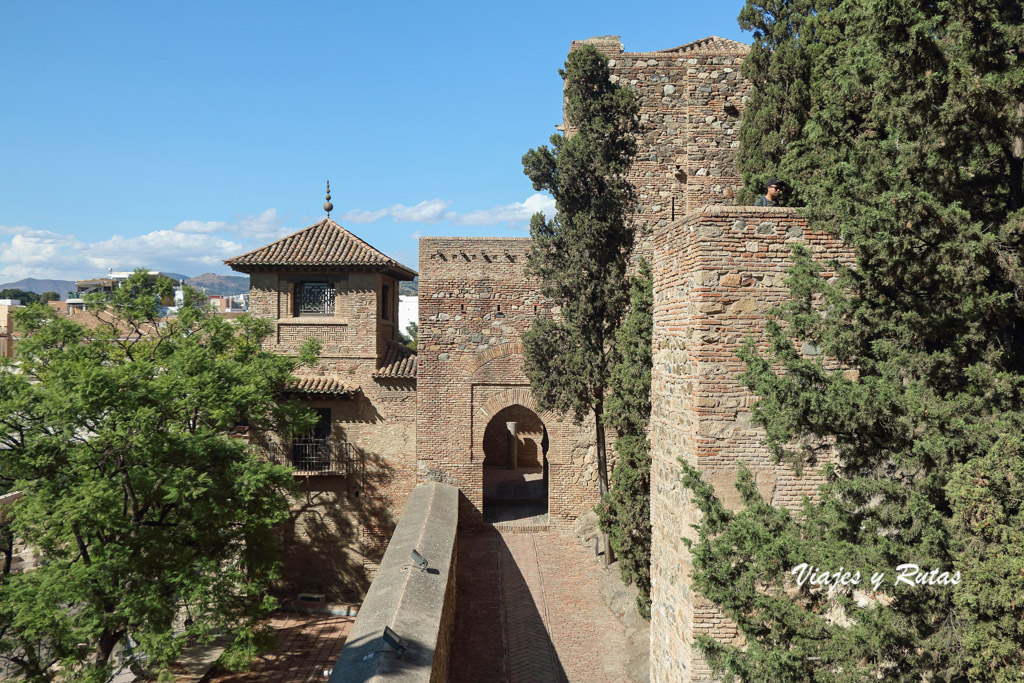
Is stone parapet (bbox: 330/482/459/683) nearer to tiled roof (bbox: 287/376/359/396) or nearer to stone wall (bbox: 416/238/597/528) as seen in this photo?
stone wall (bbox: 416/238/597/528)

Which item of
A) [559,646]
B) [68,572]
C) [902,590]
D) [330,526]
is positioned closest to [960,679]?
[902,590]

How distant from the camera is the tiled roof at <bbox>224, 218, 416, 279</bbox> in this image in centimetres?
1781

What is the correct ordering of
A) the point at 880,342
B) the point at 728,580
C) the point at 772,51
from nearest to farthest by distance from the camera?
the point at 880,342
the point at 728,580
the point at 772,51

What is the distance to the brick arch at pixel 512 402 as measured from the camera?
17062 mm

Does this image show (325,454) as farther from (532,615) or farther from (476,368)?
(532,615)

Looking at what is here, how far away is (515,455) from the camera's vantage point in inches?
1032

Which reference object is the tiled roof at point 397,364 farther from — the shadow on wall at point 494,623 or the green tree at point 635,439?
the green tree at point 635,439

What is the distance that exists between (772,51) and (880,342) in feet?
29.4

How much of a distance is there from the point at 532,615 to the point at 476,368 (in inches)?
239

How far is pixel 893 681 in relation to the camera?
4.89 m

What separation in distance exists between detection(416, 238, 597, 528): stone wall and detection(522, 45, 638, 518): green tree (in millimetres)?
2552

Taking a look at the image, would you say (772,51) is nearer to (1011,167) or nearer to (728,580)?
(1011,167)

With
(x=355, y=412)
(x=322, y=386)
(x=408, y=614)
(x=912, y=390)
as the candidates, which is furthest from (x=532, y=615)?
(x=912, y=390)

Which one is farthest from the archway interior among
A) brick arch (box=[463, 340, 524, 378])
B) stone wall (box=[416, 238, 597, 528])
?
brick arch (box=[463, 340, 524, 378])
